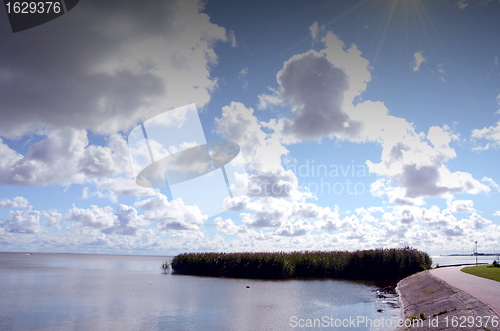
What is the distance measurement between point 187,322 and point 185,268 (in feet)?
105

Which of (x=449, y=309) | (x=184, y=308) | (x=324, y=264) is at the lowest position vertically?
(x=324, y=264)

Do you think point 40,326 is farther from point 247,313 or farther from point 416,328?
point 416,328

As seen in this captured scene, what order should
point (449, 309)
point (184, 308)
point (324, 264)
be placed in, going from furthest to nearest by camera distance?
point (324, 264) → point (184, 308) → point (449, 309)

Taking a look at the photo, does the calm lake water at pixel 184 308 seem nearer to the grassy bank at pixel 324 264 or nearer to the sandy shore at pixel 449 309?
the sandy shore at pixel 449 309

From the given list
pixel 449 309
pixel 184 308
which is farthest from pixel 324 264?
A: pixel 449 309

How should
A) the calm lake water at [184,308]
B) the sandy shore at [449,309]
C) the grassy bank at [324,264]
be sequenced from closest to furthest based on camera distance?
the sandy shore at [449,309]
the calm lake water at [184,308]
the grassy bank at [324,264]

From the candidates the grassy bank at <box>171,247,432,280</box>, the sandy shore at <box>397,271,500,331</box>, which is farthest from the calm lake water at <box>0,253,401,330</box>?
the grassy bank at <box>171,247,432,280</box>

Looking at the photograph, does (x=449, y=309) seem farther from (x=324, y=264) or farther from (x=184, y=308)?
(x=324, y=264)

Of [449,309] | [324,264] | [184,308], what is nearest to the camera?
[449,309]

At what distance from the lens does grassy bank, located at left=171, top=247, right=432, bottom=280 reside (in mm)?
39656

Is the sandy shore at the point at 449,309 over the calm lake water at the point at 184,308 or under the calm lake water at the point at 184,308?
over

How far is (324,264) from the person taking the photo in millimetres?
41406

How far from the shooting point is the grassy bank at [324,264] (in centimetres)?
3966

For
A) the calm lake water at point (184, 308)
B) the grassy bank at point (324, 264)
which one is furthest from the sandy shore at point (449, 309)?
the grassy bank at point (324, 264)
